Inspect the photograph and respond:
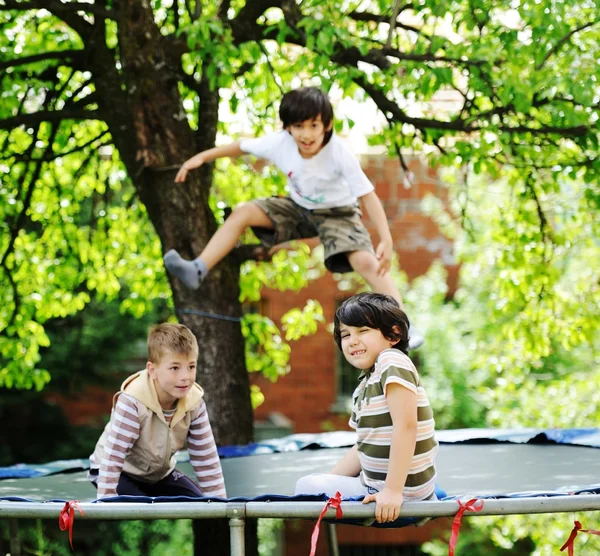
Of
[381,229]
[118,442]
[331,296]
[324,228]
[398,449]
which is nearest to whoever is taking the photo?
[398,449]

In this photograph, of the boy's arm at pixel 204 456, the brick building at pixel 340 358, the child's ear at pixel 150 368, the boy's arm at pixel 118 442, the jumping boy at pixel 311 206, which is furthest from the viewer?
the brick building at pixel 340 358

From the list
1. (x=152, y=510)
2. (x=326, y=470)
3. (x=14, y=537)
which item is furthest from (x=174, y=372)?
(x=14, y=537)

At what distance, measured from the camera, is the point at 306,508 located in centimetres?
243

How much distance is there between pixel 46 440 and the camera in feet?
30.7

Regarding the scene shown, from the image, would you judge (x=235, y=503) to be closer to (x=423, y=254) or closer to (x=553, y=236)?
(x=553, y=236)

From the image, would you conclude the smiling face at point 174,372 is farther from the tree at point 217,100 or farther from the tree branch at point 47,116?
the tree branch at point 47,116

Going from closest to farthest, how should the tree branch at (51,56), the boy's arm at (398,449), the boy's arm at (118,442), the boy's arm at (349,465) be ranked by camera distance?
the boy's arm at (398,449) < the boy's arm at (349,465) < the boy's arm at (118,442) < the tree branch at (51,56)

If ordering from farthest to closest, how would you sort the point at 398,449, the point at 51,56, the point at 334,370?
the point at 334,370
the point at 51,56
the point at 398,449

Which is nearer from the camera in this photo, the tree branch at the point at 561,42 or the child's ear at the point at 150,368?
the child's ear at the point at 150,368

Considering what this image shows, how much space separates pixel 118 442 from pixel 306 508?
0.71 m

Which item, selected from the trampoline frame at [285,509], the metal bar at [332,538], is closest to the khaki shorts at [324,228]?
the metal bar at [332,538]

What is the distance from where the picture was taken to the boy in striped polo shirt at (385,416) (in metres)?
2.37

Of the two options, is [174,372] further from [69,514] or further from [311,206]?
[311,206]

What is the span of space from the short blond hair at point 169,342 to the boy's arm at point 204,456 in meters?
0.25
